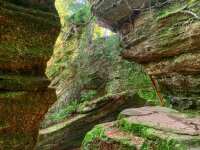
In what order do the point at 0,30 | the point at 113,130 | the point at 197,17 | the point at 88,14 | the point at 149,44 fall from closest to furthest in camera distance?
the point at 0,30, the point at 113,130, the point at 197,17, the point at 149,44, the point at 88,14

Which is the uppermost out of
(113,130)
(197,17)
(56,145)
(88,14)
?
(88,14)

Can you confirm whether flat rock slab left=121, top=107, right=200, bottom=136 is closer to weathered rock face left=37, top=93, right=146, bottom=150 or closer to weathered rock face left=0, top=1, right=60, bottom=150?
weathered rock face left=37, top=93, right=146, bottom=150

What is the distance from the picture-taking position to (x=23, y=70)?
10.7ft

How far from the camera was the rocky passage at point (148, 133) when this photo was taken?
16.6 feet

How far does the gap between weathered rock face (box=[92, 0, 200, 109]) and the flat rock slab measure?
272cm

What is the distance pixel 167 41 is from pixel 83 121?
4.80m

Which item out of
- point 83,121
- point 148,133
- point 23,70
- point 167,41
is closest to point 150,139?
point 148,133

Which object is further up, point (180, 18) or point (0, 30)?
point (180, 18)

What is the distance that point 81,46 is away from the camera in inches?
555

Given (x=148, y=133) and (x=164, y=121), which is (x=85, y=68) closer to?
(x=164, y=121)

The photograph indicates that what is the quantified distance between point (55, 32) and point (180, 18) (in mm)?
7916

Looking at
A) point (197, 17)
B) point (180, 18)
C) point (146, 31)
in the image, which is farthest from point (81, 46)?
point (197, 17)

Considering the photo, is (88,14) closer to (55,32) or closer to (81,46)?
(81,46)

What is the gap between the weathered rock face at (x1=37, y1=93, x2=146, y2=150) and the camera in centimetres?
934
